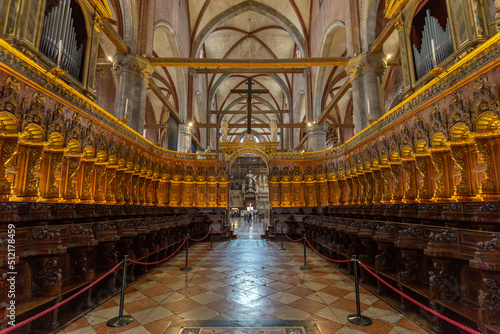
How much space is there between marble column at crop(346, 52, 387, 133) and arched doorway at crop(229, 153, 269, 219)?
21.2 m

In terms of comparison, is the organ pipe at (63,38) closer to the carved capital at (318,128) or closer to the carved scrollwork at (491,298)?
the carved scrollwork at (491,298)

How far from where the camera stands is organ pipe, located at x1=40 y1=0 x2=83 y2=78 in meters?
6.29

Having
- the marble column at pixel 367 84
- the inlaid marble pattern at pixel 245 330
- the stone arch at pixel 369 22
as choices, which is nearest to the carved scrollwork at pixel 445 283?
the inlaid marble pattern at pixel 245 330

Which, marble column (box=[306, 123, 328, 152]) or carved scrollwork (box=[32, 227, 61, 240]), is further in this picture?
marble column (box=[306, 123, 328, 152])

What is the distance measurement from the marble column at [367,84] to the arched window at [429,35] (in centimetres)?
260

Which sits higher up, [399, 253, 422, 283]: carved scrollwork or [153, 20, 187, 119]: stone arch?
[153, 20, 187, 119]: stone arch

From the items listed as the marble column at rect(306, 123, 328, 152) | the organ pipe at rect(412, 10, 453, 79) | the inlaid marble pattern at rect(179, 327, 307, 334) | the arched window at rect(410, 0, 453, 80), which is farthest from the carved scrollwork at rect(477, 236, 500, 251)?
the marble column at rect(306, 123, 328, 152)

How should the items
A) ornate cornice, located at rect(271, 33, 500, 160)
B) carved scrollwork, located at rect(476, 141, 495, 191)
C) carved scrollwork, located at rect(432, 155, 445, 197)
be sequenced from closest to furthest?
ornate cornice, located at rect(271, 33, 500, 160), carved scrollwork, located at rect(476, 141, 495, 191), carved scrollwork, located at rect(432, 155, 445, 197)

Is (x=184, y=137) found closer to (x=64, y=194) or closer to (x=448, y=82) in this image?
(x=64, y=194)

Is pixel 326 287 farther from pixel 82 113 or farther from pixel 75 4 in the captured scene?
pixel 75 4

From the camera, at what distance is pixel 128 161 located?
32.8ft

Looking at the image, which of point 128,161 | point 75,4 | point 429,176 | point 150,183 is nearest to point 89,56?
point 75,4

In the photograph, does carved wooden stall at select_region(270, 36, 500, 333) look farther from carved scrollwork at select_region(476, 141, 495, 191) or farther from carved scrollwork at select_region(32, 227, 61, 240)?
carved scrollwork at select_region(32, 227, 61, 240)

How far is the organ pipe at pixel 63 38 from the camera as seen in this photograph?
20.6ft
